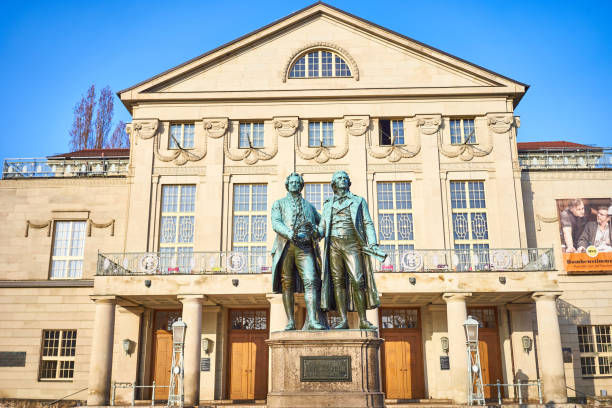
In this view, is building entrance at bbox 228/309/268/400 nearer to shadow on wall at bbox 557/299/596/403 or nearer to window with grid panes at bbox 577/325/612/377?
shadow on wall at bbox 557/299/596/403

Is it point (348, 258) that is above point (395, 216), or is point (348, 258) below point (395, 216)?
below

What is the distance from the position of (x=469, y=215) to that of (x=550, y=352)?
7.00 metres

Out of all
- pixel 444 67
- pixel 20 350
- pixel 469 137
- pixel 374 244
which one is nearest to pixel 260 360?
pixel 20 350

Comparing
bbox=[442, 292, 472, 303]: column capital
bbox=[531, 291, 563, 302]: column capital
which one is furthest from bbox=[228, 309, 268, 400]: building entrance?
bbox=[531, 291, 563, 302]: column capital

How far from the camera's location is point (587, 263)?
2716 cm

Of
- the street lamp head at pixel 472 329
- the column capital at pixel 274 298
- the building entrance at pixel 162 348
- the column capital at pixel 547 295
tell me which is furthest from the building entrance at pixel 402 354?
the building entrance at pixel 162 348

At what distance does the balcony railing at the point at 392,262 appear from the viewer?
2342cm

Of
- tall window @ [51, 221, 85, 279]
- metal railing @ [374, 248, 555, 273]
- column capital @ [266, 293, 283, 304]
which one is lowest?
column capital @ [266, 293, 283, 304]

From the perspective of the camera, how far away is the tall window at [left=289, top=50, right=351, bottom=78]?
96.0 ft

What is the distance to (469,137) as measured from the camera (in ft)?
90.2

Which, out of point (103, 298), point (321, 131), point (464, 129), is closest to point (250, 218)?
point (321, 131)

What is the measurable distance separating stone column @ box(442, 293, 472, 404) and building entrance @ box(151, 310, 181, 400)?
11739 mm

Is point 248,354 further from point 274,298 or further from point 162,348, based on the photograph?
point 274,298

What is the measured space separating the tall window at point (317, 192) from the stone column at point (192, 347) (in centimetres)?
688
